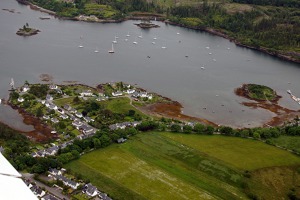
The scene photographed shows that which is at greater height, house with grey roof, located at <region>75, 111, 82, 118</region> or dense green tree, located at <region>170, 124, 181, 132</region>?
house with grey roof, located at <region>75, 111, 82, 118</region>

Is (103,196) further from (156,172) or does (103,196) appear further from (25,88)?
(25,88)

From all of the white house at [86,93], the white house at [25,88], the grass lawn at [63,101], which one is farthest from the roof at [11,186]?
the white house at [25,88]

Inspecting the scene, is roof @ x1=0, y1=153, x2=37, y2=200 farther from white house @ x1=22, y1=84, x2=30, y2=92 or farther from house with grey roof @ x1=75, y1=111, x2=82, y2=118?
white house @ x1=22, y1=84, x2=30, y2=92

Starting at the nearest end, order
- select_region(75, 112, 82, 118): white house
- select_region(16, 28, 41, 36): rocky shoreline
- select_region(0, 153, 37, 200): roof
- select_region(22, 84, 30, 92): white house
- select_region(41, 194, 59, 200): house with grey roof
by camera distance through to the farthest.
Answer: select_region(0, 153, 37, 200): roof, select_region(41, 194, 59, 200): house with grey roof, select_region(75, 112, 82, 118): white house, select_region(22, 84, 30, 92): white house, select_region(16, 28, 41, 36): rocky shoreline

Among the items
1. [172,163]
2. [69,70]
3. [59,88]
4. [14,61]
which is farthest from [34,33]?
[172,163]

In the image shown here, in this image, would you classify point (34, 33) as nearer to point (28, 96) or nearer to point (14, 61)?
point (14, 61)

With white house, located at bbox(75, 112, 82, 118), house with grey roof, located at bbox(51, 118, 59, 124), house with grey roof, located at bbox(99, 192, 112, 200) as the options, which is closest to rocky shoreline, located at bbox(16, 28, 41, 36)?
white house, located at bbox(75, 112, 82, 118)

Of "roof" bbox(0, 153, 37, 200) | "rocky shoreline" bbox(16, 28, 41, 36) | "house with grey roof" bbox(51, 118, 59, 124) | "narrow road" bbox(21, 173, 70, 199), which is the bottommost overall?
"narrow road" bbox(21, 173, 70, 199)

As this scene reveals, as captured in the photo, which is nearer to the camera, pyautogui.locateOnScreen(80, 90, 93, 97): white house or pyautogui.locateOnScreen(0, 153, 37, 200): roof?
pyautogui.locateOnScreen(0, 153, 37, 200): roof
